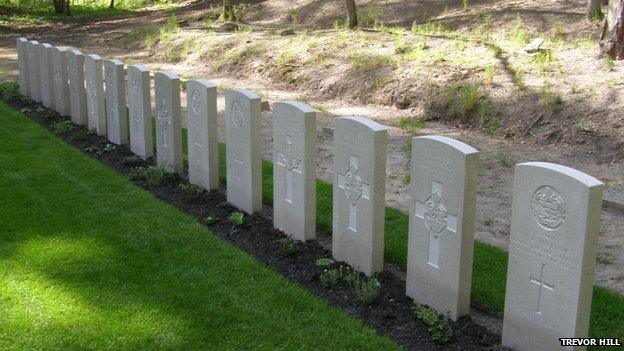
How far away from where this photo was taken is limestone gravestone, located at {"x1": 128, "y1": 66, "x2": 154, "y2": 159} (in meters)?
8.57

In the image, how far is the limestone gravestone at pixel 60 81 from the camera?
10984 mm

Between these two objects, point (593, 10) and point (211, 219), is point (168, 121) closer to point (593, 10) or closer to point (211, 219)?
point (211, 219)

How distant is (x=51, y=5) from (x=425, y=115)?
25.5 meters

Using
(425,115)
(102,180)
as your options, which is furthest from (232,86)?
(102,180)

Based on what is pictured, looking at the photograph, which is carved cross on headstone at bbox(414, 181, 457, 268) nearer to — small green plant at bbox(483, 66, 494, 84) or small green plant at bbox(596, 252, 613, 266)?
small green plant at bbox(596, 252, 613, 266)

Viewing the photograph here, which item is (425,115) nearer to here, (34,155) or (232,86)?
(232,86)

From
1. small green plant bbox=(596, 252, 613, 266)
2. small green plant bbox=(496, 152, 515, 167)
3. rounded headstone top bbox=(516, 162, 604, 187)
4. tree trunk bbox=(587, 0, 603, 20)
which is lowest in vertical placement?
small green plant bbox=(496, 152, 515, 167)

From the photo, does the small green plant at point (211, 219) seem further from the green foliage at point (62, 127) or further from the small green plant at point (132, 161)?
the green foliage at point (62, 127)

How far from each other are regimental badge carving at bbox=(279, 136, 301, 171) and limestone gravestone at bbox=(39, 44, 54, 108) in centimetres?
651

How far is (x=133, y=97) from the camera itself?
8.84m

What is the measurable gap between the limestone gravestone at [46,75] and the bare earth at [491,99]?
203 centimetres

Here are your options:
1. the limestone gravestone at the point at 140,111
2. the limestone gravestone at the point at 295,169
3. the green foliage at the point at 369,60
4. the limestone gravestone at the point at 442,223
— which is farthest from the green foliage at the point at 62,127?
the limestone gravestone at the point at 442,223

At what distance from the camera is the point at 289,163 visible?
6305 mm

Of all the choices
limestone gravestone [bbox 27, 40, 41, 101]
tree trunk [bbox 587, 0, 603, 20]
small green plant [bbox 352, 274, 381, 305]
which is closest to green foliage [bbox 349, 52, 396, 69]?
tree trunk [bbox 587, 0, 603, 20]
